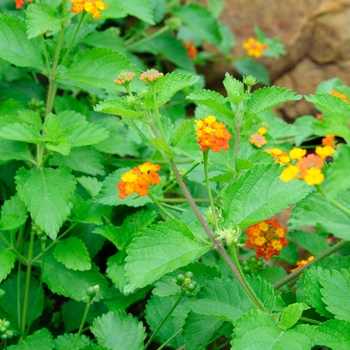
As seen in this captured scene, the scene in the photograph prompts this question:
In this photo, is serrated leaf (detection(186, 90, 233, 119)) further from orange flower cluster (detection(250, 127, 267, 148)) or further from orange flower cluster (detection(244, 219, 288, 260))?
orange flower cluster (detection(244, 219, 288, 260))

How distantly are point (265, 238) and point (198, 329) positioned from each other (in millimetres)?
429

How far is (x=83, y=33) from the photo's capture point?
2.43 metres

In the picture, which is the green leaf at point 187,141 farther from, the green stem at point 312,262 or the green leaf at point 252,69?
the green leaf at point 252,69

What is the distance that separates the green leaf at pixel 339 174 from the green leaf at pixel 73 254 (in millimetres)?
1077

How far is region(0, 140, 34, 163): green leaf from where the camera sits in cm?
205

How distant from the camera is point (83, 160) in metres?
2.24

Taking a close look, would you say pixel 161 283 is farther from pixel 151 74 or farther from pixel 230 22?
pixel 230 22

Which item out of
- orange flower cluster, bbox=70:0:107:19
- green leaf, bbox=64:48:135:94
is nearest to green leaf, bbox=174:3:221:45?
green leaf, bbox=64:48:135:94

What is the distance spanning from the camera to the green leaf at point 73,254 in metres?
1.94

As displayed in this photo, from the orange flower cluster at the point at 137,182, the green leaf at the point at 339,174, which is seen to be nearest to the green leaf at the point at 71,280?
the orange flower cluster at the point at 137,182

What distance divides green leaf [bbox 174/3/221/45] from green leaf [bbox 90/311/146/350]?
203cm

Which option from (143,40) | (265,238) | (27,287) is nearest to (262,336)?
(265,238)

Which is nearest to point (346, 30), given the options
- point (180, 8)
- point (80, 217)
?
point (180, 8)

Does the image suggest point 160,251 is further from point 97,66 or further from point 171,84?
point 97,66
